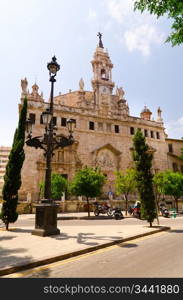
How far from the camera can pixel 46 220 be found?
799 cm

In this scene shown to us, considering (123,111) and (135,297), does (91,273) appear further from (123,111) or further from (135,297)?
(123,111)

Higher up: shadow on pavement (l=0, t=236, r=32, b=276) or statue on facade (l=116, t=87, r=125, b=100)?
statue on facade (l=116, t=87, r=125, b=100)

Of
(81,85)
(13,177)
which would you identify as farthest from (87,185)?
(81,85)

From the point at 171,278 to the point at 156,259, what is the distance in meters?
1.31

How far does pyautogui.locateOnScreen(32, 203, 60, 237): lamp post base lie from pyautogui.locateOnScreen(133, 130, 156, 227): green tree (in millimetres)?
5142

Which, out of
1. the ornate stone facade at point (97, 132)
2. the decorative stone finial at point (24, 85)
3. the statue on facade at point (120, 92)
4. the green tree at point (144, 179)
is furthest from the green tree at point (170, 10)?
the statue on facade at point (120, 92)

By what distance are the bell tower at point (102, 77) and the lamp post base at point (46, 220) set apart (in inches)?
1253

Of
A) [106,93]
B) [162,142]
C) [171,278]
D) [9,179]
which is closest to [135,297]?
[171,278]

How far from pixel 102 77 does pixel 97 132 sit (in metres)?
13.5

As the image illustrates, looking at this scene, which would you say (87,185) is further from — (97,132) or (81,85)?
(81,85)

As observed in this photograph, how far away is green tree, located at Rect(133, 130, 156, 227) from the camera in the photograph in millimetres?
10773

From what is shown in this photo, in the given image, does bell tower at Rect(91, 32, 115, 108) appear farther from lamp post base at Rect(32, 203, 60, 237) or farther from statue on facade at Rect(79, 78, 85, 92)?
lamp post base at Rect(32, 203, 60, 237)

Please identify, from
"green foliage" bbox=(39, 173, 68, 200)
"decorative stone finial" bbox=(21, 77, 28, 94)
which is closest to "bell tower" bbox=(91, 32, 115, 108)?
"decorative stone finial" bbox=(21, 77, 28, 94)

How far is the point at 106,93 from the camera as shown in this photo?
39594 mm
